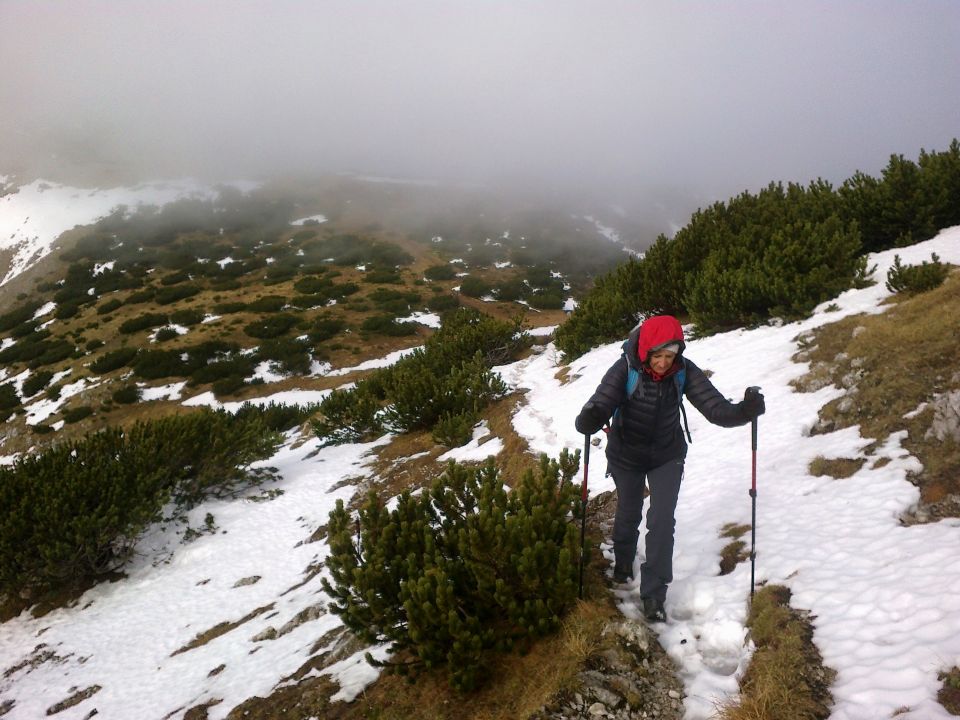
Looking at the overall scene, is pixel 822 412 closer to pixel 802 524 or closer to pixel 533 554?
pixel 802 524

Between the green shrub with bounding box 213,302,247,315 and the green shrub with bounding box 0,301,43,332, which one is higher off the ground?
the green shrub with bounding box 0,301,43,332

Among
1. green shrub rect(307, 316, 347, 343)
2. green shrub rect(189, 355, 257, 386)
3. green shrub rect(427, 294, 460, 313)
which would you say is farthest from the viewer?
green shrub rect(427, 294, 460, 313)

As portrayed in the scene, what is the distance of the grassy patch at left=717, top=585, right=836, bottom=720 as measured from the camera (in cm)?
234

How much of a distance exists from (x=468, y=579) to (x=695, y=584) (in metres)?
1.56

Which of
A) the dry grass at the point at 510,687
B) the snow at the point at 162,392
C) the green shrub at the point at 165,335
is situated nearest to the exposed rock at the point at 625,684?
the dry grass at the point at 510,687

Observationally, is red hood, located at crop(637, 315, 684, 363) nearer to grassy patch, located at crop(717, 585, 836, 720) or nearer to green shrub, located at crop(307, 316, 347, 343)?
grassy patch, located at crop(717, 585, 836, 720)

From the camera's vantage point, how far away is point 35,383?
971 inches

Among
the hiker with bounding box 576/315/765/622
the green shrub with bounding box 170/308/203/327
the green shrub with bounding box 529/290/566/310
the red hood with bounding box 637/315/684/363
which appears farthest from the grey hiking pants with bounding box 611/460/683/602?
the green shrub with bounding box 170/308/203/327

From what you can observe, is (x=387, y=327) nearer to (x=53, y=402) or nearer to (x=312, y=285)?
(x=312, y=285)

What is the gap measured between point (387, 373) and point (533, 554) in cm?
1087

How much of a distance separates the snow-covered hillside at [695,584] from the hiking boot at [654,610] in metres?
0.09

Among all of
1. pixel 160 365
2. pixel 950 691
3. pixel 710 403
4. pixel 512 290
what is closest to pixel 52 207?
pixel 160 365

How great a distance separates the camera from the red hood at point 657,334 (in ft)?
9.96

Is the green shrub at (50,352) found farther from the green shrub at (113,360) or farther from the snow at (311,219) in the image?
the snow at (311,219)
